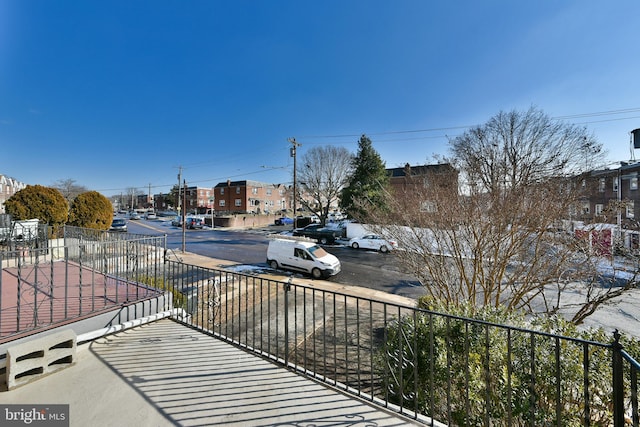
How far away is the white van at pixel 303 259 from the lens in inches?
458

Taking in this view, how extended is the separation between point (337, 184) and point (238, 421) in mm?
27737

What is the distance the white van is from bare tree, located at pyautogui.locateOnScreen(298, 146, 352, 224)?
640 inches

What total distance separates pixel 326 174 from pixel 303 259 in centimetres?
1866

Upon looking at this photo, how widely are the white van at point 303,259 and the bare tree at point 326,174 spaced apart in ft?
53.3

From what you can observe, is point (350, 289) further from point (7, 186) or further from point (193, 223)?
point (7, 186)

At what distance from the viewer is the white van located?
458 inches

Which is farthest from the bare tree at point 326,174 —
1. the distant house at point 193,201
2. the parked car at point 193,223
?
the distant house at point 193,201

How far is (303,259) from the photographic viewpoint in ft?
39.7

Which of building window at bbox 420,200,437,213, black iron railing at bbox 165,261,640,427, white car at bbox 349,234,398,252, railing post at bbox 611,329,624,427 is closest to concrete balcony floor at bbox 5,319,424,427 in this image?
black iron railing at bbox 165,261,640,427

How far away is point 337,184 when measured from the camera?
2947 cm

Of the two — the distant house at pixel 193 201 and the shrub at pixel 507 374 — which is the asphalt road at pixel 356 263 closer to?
the shrub at pixel 507 374

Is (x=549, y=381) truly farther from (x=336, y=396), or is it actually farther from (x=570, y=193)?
(x=570, y=193)

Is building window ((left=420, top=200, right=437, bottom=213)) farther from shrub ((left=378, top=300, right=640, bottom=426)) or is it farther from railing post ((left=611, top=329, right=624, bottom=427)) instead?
railing post ((left=611, top=329, right=624, bottom=427))

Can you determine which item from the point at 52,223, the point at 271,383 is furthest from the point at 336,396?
the point at 52,223
